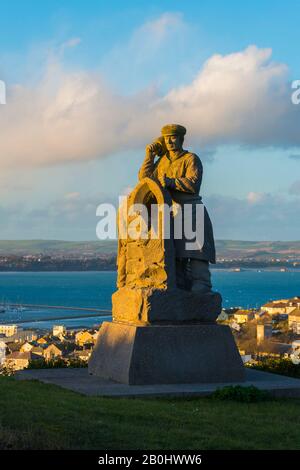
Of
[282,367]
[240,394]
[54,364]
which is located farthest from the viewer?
[54,364]

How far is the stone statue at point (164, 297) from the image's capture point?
32.8 ft

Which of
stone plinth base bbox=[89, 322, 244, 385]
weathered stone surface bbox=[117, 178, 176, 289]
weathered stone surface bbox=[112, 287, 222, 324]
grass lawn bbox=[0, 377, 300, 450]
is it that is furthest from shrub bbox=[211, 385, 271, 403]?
weathered stone surface bbox=[117, 178, 176, 289]

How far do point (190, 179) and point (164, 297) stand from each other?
1708mm

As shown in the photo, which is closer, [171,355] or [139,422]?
[139,422]

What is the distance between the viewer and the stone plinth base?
9883 millimetres

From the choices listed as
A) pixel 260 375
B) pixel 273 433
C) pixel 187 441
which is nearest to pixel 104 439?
pixel 187 441

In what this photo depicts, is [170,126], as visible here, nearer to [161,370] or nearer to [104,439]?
[161,370]

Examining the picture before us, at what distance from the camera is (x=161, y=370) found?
9.91m

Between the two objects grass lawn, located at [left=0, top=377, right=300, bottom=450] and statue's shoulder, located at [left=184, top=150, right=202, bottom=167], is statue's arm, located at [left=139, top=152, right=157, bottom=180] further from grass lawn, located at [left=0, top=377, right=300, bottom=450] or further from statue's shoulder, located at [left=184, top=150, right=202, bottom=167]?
grass lawn, located at [left=0, top=377, right=300, bottom=450]

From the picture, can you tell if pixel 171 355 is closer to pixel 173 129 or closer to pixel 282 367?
pixel 282 367

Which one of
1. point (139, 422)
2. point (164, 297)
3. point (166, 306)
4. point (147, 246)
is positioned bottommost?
point (139, 422)

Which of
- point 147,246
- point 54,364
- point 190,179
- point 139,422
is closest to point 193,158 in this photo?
point 190,179

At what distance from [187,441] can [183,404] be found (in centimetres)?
231

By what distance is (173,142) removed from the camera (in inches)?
444
